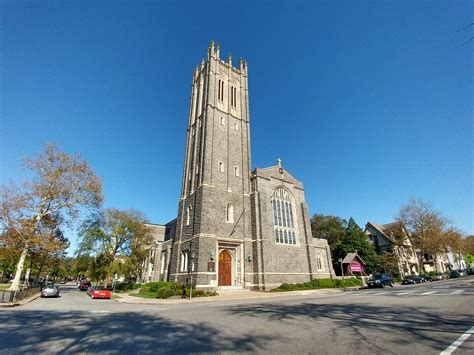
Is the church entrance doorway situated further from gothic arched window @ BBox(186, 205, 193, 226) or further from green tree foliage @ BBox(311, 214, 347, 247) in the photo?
green tree foliage @ BBox(311, 214, 347, 247)

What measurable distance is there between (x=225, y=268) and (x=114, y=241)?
18.4 m

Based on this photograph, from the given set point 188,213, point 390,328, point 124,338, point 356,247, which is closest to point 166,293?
point 188,213

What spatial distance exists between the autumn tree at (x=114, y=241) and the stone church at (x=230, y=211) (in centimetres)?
352

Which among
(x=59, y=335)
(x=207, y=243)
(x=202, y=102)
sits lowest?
(x=59, y=335)

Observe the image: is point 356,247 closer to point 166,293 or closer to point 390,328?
point 166,293

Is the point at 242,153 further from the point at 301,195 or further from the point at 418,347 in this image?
the point at 418,347

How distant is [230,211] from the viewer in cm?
2898

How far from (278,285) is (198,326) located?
21.6 m

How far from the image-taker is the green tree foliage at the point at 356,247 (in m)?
46.5

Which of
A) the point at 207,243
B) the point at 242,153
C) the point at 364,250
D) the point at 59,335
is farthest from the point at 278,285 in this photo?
the point at 364,250

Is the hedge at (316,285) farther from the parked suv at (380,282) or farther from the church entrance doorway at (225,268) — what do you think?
the church entrance doorway at (225,268)

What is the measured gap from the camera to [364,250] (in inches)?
1834

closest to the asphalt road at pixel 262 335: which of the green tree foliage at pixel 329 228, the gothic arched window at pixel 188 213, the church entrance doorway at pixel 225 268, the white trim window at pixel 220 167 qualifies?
the church entrance doorway at pixel 225 268

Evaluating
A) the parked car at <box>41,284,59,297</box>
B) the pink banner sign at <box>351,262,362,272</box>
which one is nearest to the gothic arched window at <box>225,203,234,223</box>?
the parked car at <box>41,284,59,297</box>
